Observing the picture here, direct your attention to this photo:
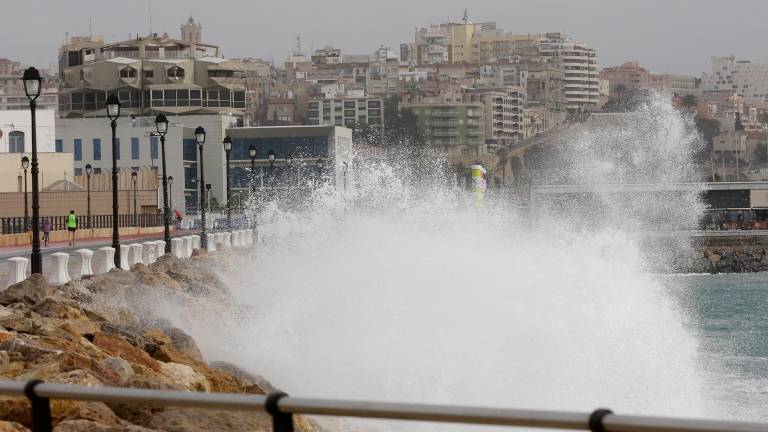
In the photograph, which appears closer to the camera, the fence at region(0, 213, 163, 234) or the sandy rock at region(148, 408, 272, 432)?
the sandy rock at region(148, 408, 272, 432)

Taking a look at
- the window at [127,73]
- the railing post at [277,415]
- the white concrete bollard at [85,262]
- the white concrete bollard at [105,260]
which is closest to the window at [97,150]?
the window at [127,73]

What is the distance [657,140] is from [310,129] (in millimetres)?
43004

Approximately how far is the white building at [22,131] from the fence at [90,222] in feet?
51.5

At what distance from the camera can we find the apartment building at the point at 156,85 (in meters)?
112

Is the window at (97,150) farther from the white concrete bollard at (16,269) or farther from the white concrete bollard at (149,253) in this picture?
the white concrete bollard at (16,269)

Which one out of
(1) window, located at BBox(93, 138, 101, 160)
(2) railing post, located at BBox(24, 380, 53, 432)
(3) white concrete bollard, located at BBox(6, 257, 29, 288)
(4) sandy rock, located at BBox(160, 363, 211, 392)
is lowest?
(4) sandy rock, located at BBox(160, 363, 211, 392)

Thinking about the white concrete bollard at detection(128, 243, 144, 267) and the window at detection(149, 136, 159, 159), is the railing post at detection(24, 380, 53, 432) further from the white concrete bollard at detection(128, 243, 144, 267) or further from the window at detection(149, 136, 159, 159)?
Answer: the window at detection(149, 136, 159, 159)

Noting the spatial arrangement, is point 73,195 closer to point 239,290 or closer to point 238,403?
point 239,290

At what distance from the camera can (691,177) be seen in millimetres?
139125

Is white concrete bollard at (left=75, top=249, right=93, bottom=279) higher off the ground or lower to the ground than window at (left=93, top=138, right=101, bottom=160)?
lower

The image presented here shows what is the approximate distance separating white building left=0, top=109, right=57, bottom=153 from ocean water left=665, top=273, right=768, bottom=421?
112 feet

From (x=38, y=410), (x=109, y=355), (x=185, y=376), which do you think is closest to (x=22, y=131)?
(x=109, y=355)

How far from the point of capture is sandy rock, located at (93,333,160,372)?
1267 cm

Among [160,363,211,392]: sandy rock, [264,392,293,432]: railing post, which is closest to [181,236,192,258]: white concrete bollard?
[160,363,211,392]: sandy rock
